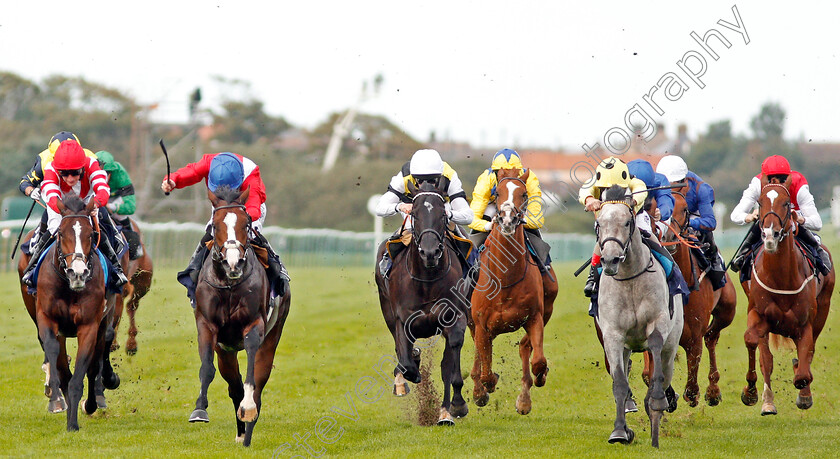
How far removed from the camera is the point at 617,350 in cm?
825

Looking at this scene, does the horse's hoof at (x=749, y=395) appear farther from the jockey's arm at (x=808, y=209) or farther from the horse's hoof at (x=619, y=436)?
the horse's hoof at (x=619, y=436)

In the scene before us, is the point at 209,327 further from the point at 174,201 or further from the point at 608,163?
the point at 174,201

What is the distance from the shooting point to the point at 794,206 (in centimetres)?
1054

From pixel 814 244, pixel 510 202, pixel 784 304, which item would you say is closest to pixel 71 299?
pixel 510 202

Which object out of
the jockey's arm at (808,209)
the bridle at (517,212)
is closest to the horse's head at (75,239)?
the bridle at (517,212)

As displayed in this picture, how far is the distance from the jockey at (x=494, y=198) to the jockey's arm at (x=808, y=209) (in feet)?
8.47

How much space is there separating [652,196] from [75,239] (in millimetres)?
4969

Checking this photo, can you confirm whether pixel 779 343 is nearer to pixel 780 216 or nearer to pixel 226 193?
pixel 780 216

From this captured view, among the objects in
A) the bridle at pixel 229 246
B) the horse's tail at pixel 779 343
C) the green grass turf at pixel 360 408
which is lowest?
the green grass turf at pixel 360 408

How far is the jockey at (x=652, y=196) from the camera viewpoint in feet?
30.2

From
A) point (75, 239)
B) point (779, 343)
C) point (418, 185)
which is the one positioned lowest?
point (779, 343)

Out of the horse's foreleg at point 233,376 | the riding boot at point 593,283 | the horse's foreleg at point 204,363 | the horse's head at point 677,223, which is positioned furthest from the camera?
the horse's head at point 677,223

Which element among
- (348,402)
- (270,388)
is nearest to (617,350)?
(348,402)

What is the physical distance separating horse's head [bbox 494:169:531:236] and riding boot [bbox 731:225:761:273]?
9.25ft
